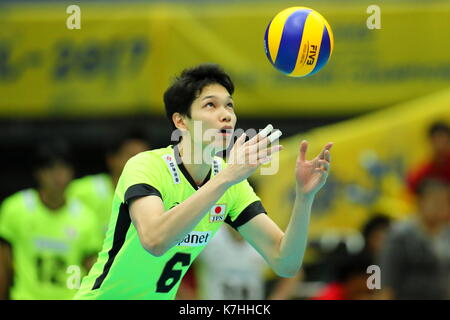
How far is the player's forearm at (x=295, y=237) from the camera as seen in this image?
622cm

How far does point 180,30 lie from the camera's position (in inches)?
531

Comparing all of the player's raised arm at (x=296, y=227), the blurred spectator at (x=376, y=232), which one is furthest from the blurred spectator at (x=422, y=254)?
the player's raised arm at (x=296, y=227)

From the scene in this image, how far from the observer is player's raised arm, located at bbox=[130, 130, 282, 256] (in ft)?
18.4

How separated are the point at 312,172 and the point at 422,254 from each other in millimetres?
3553

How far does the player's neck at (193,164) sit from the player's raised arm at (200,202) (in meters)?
0.71

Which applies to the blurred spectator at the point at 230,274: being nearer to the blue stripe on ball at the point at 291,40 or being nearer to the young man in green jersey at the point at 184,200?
the young man in green jersey at the point at 184,200

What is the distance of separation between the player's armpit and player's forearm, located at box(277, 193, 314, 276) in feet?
3.00

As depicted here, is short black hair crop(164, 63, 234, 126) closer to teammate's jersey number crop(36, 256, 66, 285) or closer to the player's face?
the player's face

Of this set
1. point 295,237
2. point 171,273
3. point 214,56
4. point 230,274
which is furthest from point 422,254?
point 214,56

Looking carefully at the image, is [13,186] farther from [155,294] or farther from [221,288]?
[155,294]

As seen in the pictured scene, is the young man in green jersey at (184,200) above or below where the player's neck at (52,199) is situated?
below

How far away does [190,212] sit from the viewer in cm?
560

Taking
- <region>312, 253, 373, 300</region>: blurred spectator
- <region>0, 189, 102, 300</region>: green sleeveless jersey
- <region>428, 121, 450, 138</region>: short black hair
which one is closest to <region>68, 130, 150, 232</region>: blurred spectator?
<region>0, 189, 102, 300</region>: green sleeveless jersey

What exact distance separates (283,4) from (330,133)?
2.35m
